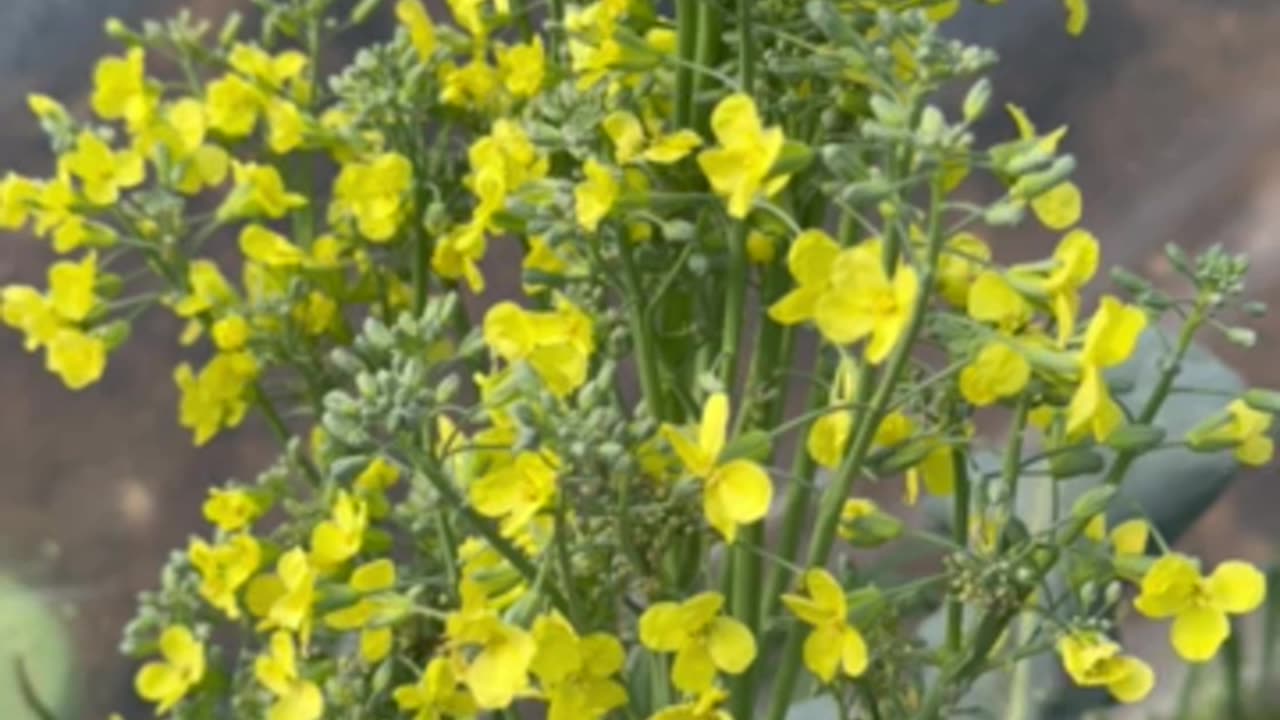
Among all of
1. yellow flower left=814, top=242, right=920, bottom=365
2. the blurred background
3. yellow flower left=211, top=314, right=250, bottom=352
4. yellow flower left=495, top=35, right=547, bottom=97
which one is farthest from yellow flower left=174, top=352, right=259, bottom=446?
the blurred background

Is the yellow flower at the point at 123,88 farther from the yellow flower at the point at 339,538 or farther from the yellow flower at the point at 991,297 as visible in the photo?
the yellow flower at the point at 991,297

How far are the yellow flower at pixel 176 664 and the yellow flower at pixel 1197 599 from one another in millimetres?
257

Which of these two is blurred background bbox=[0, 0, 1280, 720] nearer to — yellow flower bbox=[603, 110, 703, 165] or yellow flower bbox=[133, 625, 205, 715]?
yellow flower bbox=[133, 625, 205, 715]

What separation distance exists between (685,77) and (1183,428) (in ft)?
1.31

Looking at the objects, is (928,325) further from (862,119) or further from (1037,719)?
(1037,719)

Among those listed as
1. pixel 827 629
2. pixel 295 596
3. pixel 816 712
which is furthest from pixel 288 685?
pixel 816 712

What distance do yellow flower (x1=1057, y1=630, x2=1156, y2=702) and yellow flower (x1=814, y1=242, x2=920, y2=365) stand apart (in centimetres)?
8

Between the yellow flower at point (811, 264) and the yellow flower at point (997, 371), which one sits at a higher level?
the yellow flower at point (811, 264)

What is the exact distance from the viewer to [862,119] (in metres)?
0.43

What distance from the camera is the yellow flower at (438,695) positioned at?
43 cm

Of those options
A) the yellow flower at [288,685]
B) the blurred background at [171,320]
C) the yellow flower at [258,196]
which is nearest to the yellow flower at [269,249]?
the yellow flower at [258,196]

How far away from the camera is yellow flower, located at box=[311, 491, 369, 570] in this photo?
1.55 ft

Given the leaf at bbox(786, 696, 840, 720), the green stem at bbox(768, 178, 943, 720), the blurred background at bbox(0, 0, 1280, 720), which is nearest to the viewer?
the green stem at bbox(768, 178, 943, 720)

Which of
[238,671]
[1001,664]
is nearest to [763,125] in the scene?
[1001,664]
